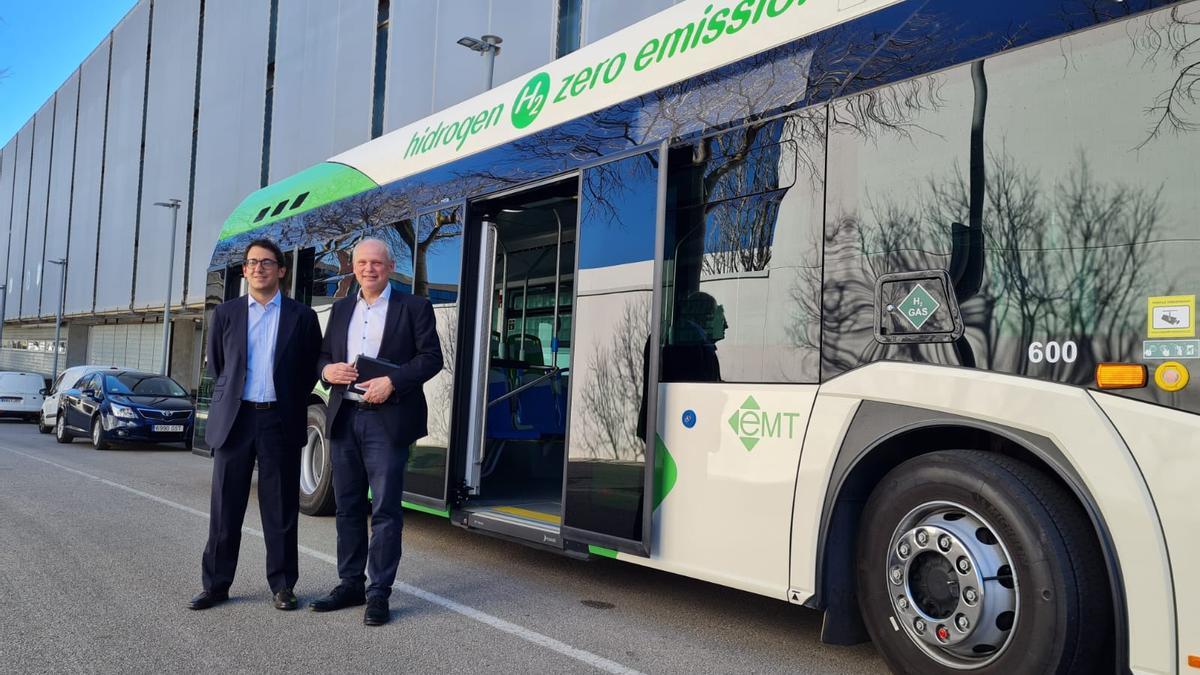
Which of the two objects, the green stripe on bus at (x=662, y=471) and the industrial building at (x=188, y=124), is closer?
the green stripe on bus at (x=662, y=471)

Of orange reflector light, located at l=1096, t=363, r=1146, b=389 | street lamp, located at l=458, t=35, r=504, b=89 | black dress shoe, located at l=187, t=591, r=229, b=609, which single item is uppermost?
street lamp, located at l=458, t=35, r=504, b=89

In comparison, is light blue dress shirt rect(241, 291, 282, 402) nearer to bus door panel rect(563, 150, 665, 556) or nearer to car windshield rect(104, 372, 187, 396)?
bus door panel rect(563, 150, 665, 556)

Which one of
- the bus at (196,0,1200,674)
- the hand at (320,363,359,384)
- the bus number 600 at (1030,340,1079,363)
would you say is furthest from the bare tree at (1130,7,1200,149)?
the hand at (320,363,359,384)

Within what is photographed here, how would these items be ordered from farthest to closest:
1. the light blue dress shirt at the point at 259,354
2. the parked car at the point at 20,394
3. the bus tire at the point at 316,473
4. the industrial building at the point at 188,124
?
the parked car at the point at 20,394, the industrial building at the point at 188,124, the bus tire at the point at 316,473, the light blue dress shirt at the point at 259,354

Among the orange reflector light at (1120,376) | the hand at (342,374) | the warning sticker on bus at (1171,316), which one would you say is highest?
the warning sticker on bus at (1171,316)

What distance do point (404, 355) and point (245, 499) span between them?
3.92 ft

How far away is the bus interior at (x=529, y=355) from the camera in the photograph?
281 inches

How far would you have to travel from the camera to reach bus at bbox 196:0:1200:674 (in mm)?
3020

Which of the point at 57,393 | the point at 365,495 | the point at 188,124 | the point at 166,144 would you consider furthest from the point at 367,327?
the point at 166,144

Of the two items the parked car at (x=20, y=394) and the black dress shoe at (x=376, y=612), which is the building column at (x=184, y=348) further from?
the black dress shoe at (x=376, y=612)

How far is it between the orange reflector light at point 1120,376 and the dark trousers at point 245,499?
A: 12.5 ft

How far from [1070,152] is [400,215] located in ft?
17.0

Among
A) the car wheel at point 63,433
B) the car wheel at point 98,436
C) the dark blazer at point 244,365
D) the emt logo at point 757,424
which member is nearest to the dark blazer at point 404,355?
the dark blazer at point 244,365

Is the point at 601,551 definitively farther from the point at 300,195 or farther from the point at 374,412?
the point at 300,195
